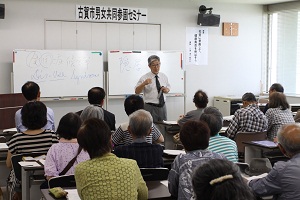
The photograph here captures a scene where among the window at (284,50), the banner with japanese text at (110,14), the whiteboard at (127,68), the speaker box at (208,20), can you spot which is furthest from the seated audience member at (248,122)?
the window at (284,50)

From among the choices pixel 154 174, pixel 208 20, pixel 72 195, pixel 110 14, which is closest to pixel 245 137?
pixel 154 174

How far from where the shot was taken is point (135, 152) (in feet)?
10.8

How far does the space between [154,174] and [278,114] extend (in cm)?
295

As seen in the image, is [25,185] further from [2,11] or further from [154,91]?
[2,11]

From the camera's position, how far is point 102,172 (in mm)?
2486

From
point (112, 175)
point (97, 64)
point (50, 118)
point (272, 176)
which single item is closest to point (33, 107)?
point (50, 118)

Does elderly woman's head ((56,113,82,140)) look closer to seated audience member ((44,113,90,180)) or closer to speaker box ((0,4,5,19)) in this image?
seated audience member ((44,113,90,180))

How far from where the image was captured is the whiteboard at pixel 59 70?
7.64 m

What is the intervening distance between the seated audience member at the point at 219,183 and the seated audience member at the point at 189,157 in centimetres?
105

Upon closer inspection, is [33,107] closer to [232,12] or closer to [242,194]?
[242,194]

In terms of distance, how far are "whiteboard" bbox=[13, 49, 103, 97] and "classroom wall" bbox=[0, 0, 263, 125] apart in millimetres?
241

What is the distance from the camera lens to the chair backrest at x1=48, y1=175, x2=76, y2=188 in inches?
117

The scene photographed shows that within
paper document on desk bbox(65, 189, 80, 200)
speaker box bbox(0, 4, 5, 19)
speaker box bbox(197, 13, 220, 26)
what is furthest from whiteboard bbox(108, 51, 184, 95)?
paper document on desk bbox(65, 189, 80, 200)

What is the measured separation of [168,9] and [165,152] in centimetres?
539
